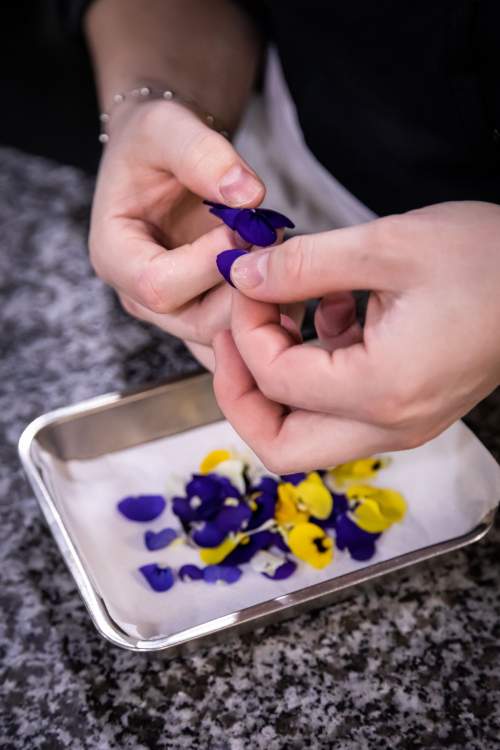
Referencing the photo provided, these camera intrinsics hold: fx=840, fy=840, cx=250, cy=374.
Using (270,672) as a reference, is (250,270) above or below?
above

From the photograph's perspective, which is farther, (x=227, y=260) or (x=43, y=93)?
(x=43, y=93)

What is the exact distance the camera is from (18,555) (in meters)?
0.73

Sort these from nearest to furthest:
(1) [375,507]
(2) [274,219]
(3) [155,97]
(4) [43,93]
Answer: (2) [274,219]
(1) [375,507]
(3) [155,97]
(4) [43,93]

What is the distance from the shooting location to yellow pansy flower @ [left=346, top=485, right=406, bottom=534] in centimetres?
72

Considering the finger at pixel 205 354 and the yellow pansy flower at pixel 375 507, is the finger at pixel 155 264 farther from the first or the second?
the yellow pansy flower at pixel 375 507

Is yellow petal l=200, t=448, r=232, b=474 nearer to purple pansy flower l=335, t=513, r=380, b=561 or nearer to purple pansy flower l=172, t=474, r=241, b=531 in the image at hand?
purple pansy flower l=172, t=474, r=241, b=531

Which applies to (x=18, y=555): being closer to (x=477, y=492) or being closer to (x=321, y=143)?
(x=477, y=492)

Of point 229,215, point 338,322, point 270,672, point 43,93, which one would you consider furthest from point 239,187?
point 43,93

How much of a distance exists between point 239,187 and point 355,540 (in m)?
0.30

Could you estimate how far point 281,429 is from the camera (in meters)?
0.61

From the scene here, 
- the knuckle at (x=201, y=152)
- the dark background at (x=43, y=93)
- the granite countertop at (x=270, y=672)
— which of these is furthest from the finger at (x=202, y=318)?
the dark background at (x=43, y=93)

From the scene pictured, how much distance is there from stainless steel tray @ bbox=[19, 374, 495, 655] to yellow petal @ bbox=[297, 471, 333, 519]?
3.3 inches

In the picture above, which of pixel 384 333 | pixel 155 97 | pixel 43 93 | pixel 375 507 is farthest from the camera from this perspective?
pixel 43 93

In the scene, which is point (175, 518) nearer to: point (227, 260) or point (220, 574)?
point (220, 574)
